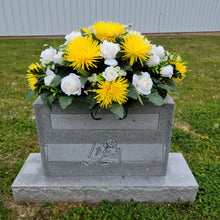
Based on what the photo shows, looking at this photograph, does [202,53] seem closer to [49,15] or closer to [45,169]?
[49,15]

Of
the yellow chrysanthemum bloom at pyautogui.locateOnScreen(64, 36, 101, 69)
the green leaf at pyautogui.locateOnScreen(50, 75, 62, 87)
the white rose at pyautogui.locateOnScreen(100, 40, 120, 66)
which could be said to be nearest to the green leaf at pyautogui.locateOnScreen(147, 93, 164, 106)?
the white rose at pyautogui.locateOnScreen(100, 40, 120, 66)

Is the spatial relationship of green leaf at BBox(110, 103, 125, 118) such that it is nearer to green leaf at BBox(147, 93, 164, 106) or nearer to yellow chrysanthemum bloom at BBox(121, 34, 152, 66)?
green leaf at BBox(147, 93, 164, 106)

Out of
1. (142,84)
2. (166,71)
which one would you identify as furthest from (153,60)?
(142,84)

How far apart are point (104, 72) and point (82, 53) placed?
209 millimetres

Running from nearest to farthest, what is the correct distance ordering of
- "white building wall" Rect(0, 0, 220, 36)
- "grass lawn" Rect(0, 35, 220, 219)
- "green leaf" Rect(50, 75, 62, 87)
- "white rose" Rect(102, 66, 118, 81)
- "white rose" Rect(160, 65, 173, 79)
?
1. "white rose" Rect(102, 66, 118, 81)
2. "green leaf" Rect(50, 75, 62, 87)
3. "white rose" Rect(160, 65, 173, 79)
4. "grass lawn" Rect(0, 35, 220, 219)
5. "white building wall" Rect(0, 0, 220, 36)

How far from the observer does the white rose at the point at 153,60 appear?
1754mm

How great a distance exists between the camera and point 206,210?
6.76ft

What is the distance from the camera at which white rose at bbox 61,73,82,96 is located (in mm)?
1570

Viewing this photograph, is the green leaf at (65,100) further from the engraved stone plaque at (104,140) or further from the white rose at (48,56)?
the white rose at (48,56)

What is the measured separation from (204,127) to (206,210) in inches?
60.4

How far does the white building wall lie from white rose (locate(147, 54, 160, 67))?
25.8 feet

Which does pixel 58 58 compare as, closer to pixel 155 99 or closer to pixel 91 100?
pixel 91 100

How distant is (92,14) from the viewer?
29.3ft

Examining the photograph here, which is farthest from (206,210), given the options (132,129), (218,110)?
(218,110)
